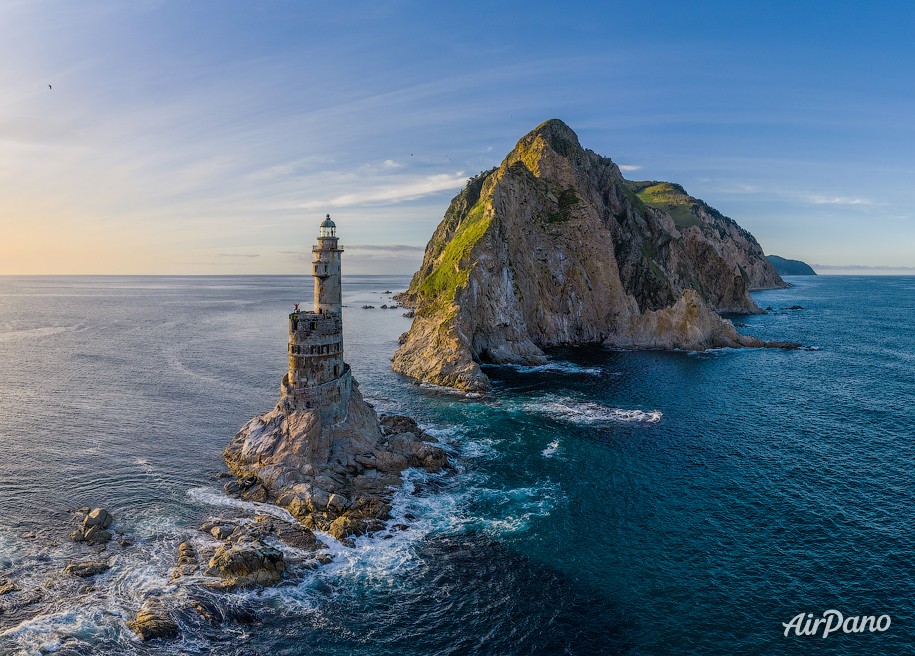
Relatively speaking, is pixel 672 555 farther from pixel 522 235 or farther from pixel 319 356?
pixel 522 235

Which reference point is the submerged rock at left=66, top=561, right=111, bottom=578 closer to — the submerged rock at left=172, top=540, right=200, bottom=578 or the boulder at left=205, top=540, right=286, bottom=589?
the submerged rock at left=172, top=540, right=200, bottom=578

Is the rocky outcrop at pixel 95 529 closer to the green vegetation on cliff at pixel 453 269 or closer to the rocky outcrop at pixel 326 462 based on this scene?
the rocky outcrop at pixel 326 462

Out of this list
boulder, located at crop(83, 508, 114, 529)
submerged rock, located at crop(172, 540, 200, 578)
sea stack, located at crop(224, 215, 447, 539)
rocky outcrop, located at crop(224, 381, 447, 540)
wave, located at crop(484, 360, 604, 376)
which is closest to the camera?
submerged rock, located at crop(172, 540, 200, 578)

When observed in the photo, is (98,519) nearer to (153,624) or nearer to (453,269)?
(153,624)

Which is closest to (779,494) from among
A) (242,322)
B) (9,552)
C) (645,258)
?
(9,552)

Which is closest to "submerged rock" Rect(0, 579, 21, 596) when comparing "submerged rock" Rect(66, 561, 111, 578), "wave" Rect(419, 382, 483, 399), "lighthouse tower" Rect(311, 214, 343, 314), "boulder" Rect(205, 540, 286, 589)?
"submerged rock" Rect(66, 561, 111, 578)

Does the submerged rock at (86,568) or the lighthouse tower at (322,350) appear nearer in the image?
the submerged rock at (86,568)

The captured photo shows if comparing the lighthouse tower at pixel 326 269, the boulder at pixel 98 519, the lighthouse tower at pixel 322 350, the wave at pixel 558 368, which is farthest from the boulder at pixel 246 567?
the wave at pixel 558 368
